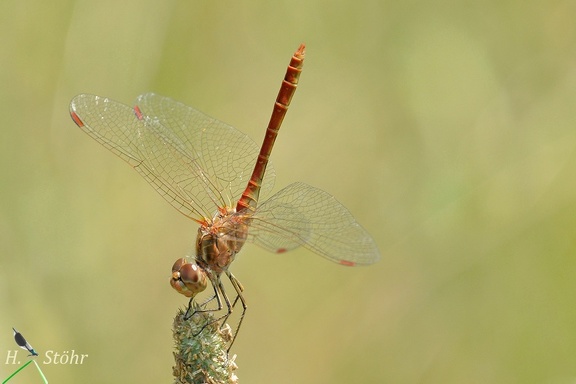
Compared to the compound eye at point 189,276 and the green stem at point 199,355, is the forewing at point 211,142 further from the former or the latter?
the green stem at point 199,355

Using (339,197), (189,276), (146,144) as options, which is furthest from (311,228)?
(339,197)

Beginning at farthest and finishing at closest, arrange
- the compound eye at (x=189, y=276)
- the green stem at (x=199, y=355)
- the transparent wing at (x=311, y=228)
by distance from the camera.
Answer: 1. the transparent wing at (x=311, y=228)
2. the compound eye at (x=189, y=276)
3. the green stem at (x=199, y=355)

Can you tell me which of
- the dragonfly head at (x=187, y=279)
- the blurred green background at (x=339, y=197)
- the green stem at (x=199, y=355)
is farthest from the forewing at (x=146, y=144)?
the green stem at (x=199, y=355)

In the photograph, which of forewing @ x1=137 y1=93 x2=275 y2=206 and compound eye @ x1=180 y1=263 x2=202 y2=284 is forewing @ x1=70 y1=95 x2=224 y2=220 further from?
compound eye @ x1=180 y1=263 x2=202 y2=284

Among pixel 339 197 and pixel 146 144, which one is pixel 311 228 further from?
pixel 339 197

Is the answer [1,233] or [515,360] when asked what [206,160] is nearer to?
[1,233]

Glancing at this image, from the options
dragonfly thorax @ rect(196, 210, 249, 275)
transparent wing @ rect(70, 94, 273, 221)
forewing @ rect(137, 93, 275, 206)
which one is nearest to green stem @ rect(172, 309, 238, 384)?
dragonfly thorax @ rect(196, 210, 249, 275)
